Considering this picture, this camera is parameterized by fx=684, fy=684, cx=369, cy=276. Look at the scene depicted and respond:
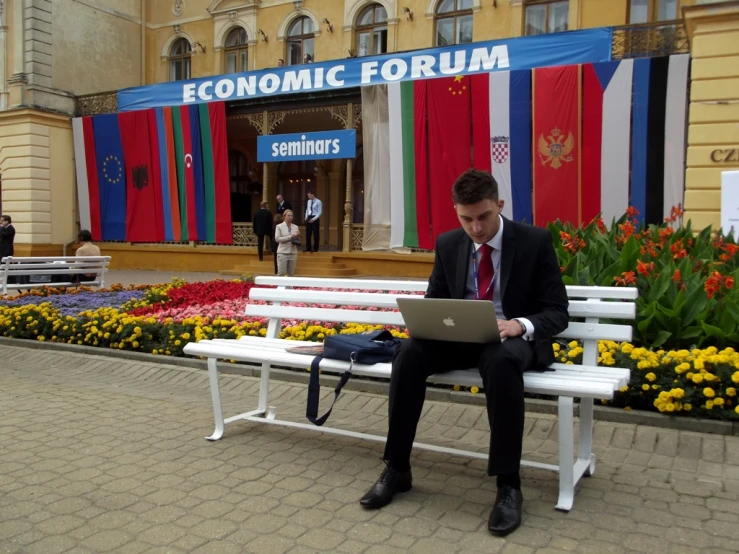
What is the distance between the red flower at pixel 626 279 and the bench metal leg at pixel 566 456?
2.57 m

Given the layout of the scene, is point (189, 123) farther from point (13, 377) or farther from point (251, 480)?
point (251, 480)

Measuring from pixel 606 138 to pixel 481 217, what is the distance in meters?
11.4

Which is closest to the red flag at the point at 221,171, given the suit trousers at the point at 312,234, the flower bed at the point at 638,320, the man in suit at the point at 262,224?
the man in suit at the point at 262,224

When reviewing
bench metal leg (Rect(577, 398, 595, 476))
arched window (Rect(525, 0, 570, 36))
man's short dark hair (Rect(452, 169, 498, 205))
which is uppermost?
arched window (Rect(525, 0, 570, 36))

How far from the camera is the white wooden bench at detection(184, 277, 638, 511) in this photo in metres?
3.23

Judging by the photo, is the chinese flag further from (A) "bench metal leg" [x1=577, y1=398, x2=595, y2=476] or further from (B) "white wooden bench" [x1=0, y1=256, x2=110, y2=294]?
(A) "bench metal leg" [x1=577, y1=398, x2=595, y2=476]

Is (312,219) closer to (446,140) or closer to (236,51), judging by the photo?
(446,140)

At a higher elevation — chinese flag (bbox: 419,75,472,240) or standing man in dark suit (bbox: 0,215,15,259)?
chinese flag (bbox: 419,75,472,240)

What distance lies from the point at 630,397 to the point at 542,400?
22.3 inches

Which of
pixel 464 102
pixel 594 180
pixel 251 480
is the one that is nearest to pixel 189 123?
pixel 464 102

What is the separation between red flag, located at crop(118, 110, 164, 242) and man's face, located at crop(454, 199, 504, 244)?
1816 cm

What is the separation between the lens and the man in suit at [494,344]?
314 centimetres

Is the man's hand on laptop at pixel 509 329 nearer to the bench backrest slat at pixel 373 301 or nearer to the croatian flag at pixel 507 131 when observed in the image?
the bench backrest slat at pixel 373 301

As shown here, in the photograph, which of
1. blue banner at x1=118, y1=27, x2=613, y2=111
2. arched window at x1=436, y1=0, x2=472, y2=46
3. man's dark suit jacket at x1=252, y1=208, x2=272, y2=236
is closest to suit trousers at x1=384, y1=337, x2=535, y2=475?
blue banner at x1=118, y1=27, x2=613, y2=111
